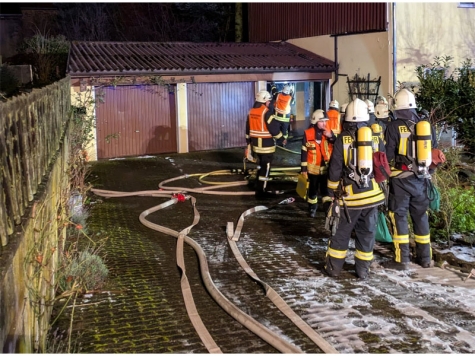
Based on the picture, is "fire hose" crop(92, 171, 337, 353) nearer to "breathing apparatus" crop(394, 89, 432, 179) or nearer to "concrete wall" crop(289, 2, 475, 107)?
"breathing apparatus" crop(394, 89, 432, 179)

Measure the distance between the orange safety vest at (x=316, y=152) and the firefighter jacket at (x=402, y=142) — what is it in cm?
194

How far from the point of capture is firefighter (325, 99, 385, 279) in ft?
19.3

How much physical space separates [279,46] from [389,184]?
49.1ft

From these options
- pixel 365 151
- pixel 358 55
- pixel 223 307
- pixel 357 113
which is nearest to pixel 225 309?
pixel 223 307

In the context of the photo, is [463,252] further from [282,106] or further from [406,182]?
[282,106]

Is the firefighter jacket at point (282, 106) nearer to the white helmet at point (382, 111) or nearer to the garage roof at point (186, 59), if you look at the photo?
the white helmet at point (382, 111)

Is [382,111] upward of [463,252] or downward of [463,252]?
upward

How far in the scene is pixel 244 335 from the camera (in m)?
4.60

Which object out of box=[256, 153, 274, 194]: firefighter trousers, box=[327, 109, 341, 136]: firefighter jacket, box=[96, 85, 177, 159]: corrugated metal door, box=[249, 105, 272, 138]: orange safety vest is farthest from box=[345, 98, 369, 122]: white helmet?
box=[96, 85, 177, 159]: corrugated metal door

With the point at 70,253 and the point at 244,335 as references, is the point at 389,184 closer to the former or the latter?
the point at 244,335

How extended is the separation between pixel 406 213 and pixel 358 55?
456 inches

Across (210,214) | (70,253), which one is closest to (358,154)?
(70,253)

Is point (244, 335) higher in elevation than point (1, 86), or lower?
lower

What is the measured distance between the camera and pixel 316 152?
28.0 ft
